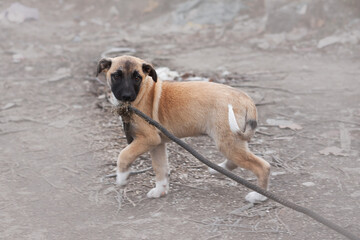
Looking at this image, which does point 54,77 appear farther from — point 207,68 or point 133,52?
point 207,68

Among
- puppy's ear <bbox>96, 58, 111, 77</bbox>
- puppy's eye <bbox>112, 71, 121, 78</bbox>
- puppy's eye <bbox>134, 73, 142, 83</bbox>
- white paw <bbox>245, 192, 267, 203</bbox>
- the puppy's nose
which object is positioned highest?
puppy's ear <bbox>96, 58, 111, 77</bbox>

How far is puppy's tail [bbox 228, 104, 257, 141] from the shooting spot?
14.5ft

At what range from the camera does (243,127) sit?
4.51m

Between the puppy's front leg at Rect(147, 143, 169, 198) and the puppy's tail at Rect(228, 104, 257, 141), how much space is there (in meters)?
0.86

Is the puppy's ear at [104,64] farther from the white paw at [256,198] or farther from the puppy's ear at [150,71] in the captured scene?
the white paw at [256,198]

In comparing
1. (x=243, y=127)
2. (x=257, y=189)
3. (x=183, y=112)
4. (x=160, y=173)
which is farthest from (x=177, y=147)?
(x=257, y=189)

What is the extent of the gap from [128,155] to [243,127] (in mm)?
1142

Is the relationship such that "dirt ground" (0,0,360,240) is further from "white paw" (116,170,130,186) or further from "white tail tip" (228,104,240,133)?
"white tail tip" (228,104,240,133)

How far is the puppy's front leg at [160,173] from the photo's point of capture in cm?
486

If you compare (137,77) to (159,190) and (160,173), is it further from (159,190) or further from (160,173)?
(159,190)

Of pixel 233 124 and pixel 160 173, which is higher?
pixel 233 124

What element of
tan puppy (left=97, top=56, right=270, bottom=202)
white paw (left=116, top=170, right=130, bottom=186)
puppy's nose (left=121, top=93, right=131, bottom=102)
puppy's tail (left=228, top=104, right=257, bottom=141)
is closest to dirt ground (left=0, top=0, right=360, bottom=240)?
white paw (left=116, top=170, right=130, bottom=186)

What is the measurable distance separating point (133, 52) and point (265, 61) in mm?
2969

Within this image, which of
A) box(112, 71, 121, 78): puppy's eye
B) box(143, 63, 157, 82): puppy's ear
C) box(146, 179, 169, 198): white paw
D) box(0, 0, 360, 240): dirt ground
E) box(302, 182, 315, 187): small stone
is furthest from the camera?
box(302, 182, 315, 187): small stone
